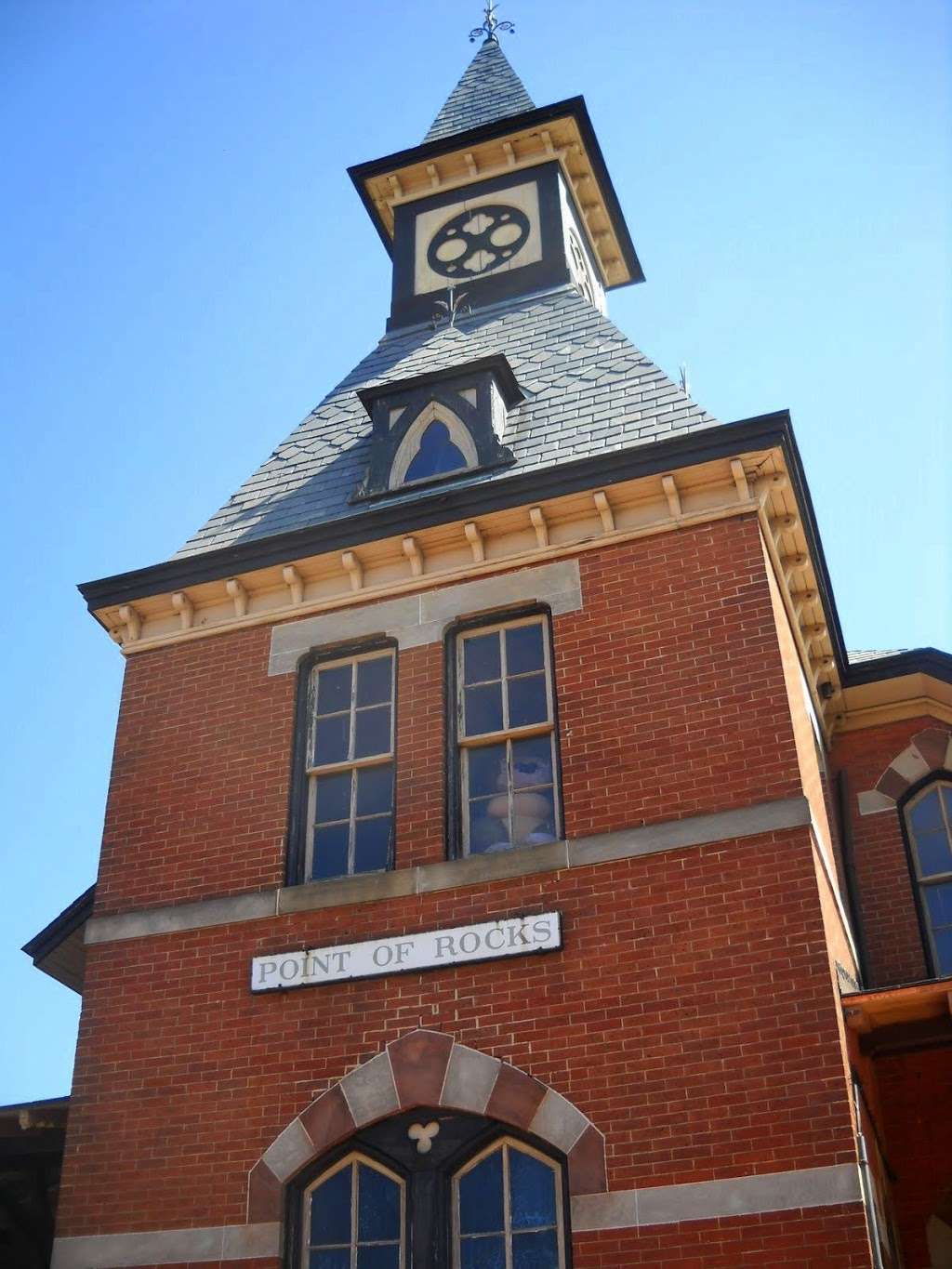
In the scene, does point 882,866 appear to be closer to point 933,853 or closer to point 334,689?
point 933,853

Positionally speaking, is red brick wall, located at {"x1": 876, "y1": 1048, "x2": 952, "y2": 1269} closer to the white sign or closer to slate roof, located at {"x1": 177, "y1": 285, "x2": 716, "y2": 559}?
the white sign

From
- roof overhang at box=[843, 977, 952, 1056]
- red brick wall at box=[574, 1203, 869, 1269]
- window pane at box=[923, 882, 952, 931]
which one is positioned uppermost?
window pane at box=[923, 882, 952, 931]

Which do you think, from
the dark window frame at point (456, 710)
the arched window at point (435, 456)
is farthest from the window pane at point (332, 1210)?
the arched window at point (435, 456)

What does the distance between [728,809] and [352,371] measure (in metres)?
8.27

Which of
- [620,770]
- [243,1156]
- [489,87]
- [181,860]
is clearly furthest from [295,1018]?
[489,87]

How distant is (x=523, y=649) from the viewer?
38.8 feet

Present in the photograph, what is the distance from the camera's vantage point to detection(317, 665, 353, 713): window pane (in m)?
12.1

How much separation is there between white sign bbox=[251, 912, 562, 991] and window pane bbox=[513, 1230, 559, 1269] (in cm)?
182

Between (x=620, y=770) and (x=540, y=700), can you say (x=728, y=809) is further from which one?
(x=540, y=700)

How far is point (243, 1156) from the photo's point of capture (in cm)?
1018

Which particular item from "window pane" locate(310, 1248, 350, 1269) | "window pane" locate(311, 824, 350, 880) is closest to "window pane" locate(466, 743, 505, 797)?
"window pane" locate(311, 824, 350, 880)

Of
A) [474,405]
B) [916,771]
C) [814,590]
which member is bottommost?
[916,771]

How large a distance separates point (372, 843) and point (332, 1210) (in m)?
2.70

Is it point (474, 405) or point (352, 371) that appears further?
point (352, 371)
